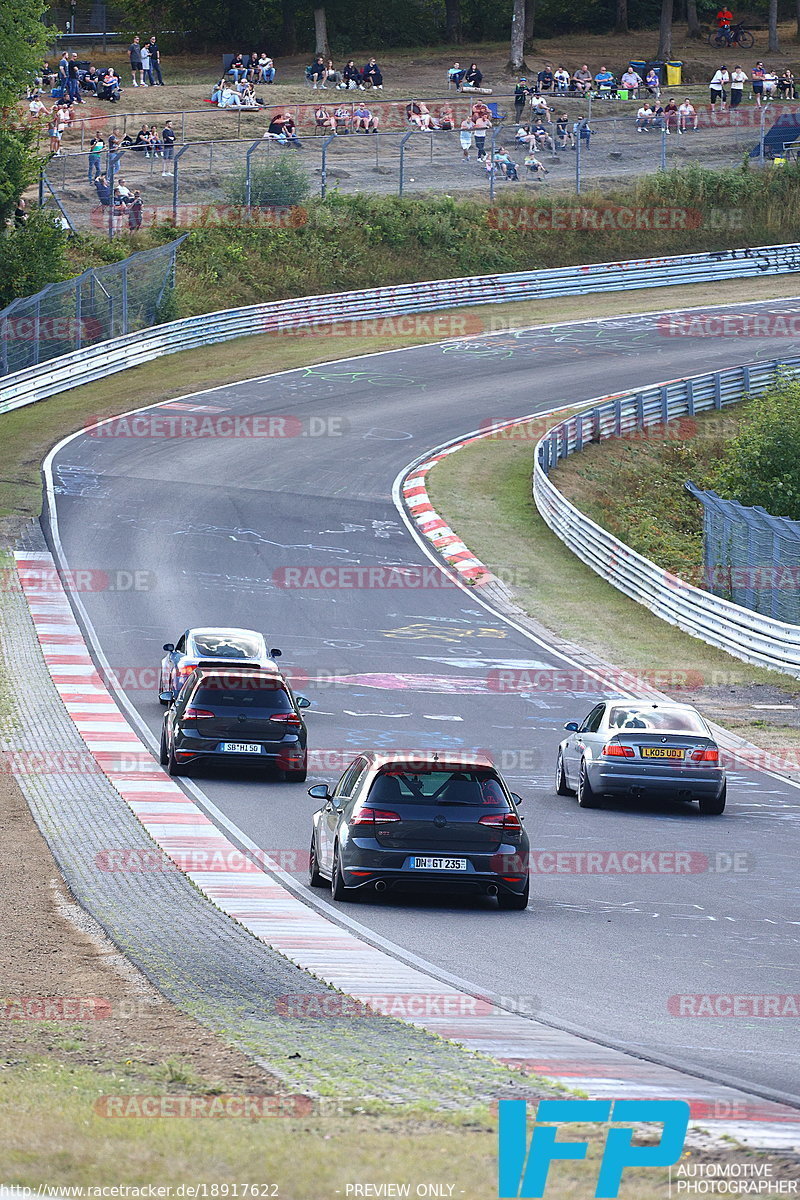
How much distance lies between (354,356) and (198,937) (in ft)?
147

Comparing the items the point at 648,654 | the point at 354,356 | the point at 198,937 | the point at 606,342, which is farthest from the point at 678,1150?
the point at 606,342

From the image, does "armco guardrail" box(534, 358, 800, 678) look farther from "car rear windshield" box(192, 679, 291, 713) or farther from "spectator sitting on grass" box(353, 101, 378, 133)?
"spectator sitting on grass" box(353, 101, 378, 133)

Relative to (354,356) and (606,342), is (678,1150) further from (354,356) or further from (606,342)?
(606,342)

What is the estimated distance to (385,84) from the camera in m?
82.8

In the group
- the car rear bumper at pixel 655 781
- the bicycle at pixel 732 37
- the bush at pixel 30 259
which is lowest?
the car rear bumper at pixel 655 781

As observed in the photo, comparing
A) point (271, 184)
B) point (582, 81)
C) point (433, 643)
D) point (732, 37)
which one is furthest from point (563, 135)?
point (433, 643)

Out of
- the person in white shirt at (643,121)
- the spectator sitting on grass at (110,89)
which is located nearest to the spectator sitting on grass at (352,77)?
the spectator sitting on grass at (110,89)

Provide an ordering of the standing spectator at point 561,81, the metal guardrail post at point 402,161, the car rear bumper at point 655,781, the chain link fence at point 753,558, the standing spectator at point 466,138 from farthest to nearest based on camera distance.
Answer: the standing spectator at point 561,81 → the standing spectator at point 466,138 → the metal guardrail post at point 402,161 → the chain link fence at point 753,558 → the car rear bumper at point 655,781

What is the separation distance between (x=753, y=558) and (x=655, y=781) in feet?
47.7

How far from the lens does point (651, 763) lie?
18.8 meters

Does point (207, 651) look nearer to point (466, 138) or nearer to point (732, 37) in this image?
point (466, 138)

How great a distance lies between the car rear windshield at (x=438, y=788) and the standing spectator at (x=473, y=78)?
71584mm

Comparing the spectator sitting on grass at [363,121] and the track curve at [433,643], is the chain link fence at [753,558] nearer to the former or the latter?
the track curve at [433,643]

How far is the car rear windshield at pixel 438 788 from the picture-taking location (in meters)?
13.7
